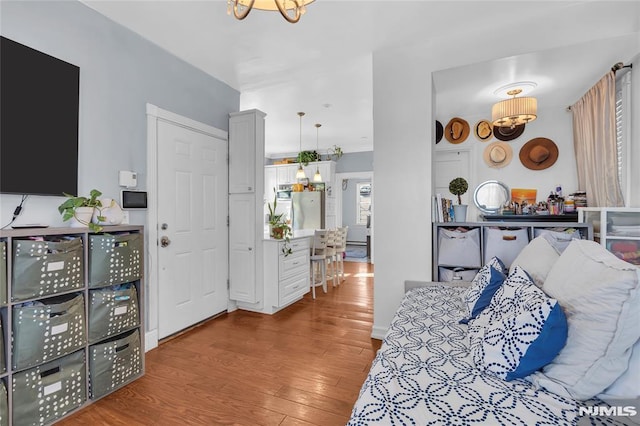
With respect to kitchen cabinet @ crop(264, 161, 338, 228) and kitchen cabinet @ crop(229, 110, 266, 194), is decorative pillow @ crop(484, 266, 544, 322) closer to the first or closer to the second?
kitchen cabinet @ crop(229, 110, 266, 194)

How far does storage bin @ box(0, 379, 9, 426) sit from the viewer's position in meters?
1.46

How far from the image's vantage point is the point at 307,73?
128 inches

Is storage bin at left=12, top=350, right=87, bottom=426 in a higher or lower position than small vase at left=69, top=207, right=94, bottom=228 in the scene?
lower

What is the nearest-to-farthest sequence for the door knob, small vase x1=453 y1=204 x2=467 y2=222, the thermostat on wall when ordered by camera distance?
the thermostat on wall
the door knob
small vase x1=453 y1=204 x2=467 y2=222

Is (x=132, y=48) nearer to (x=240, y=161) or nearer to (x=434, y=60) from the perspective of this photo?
(x=240, y=161)

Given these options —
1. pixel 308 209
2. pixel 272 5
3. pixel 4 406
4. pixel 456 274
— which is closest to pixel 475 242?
pixel 456 274

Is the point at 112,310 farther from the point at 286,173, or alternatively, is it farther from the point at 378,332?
the point at 286,173

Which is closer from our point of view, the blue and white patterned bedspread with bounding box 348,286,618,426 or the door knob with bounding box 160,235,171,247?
the blue and white patterned bedspread with bounding box 348,286,618,426

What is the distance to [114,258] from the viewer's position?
1.97m

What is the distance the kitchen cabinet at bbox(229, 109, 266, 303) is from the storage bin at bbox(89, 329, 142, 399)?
1.44 meters

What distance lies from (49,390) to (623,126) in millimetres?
4521

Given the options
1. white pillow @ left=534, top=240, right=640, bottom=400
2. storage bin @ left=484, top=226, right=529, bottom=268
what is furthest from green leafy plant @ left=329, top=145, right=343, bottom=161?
white pillow @ left=534, top=240, right=640, bottom=400

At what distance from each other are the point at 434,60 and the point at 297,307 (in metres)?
3.07

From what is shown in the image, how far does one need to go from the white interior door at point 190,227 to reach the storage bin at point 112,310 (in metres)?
0.66
